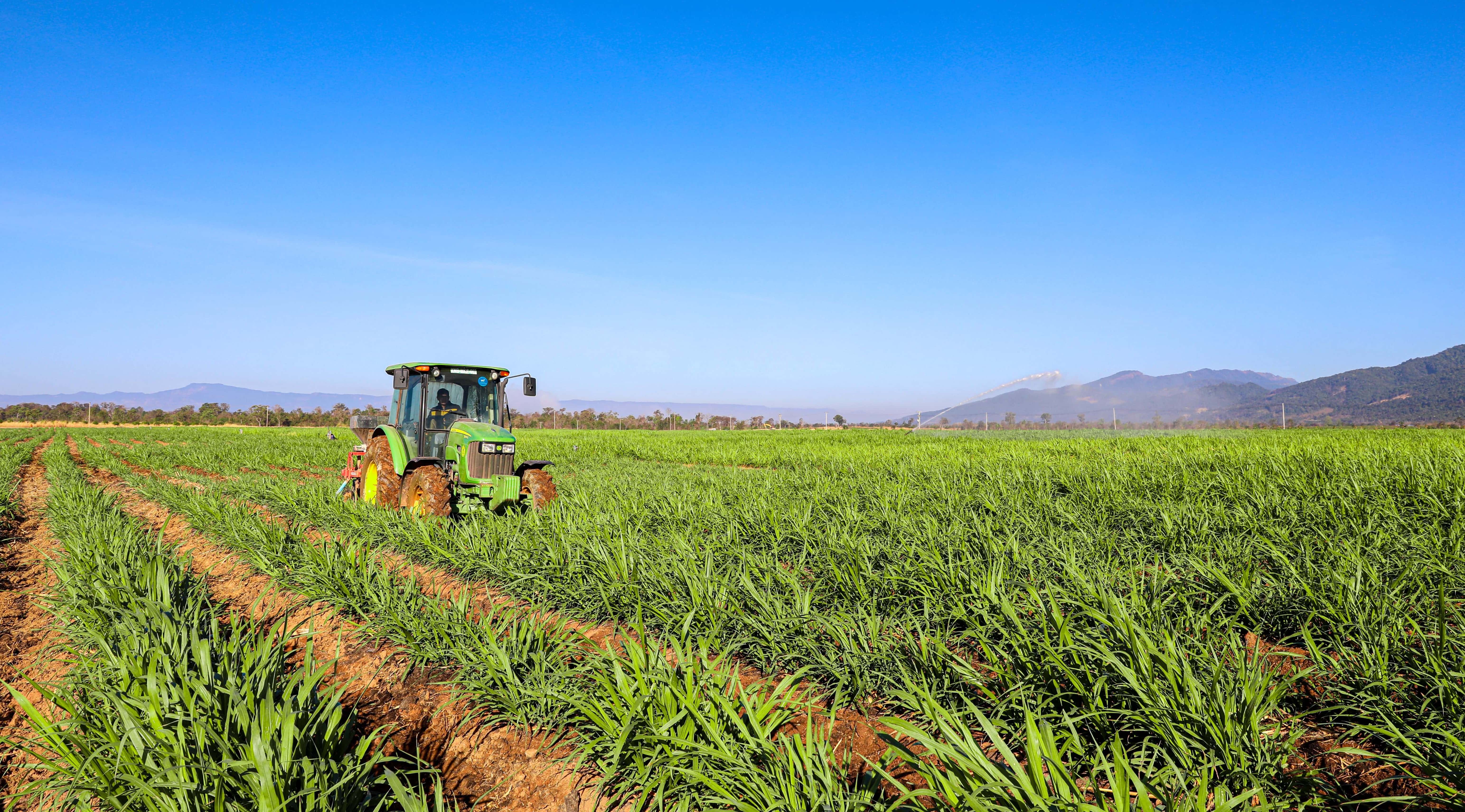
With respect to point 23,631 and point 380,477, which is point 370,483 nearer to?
point 380,477

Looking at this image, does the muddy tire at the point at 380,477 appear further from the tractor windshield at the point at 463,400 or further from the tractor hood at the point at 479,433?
the tractor hood at the point at 479,433

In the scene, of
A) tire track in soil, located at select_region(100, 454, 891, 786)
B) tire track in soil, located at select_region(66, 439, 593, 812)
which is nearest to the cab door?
tire track in soil, located at select_region(100, 454, 891, 786)

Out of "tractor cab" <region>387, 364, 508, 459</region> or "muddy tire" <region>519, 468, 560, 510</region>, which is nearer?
"muddy tire" <region>519, 468, 560, 510</region>

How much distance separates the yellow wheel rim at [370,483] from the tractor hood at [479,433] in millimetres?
1643

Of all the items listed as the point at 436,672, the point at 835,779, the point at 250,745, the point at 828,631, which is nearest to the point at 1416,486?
the point at 828,631

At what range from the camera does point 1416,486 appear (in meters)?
6.39

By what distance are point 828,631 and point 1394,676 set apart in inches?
97.7

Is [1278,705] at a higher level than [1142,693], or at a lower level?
lower

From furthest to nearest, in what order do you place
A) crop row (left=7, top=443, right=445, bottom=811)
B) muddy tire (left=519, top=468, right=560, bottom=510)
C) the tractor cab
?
the tractor cab
muddy tire (left=519, top=468, right=560, bottom=510)
crop row (left=7, top=443, right=445, bottom=811)

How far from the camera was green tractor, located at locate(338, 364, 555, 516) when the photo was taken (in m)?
7.59

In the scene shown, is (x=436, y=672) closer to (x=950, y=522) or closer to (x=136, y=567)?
(x=136, y=567)

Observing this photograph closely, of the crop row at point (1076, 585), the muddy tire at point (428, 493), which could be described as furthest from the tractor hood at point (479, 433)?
the crop row at point (1076, 585)

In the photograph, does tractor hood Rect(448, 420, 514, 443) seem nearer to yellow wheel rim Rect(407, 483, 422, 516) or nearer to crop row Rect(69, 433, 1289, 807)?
yellow wheel rim Rect(407, 483, 422, 516)

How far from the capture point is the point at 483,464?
7652 mm
